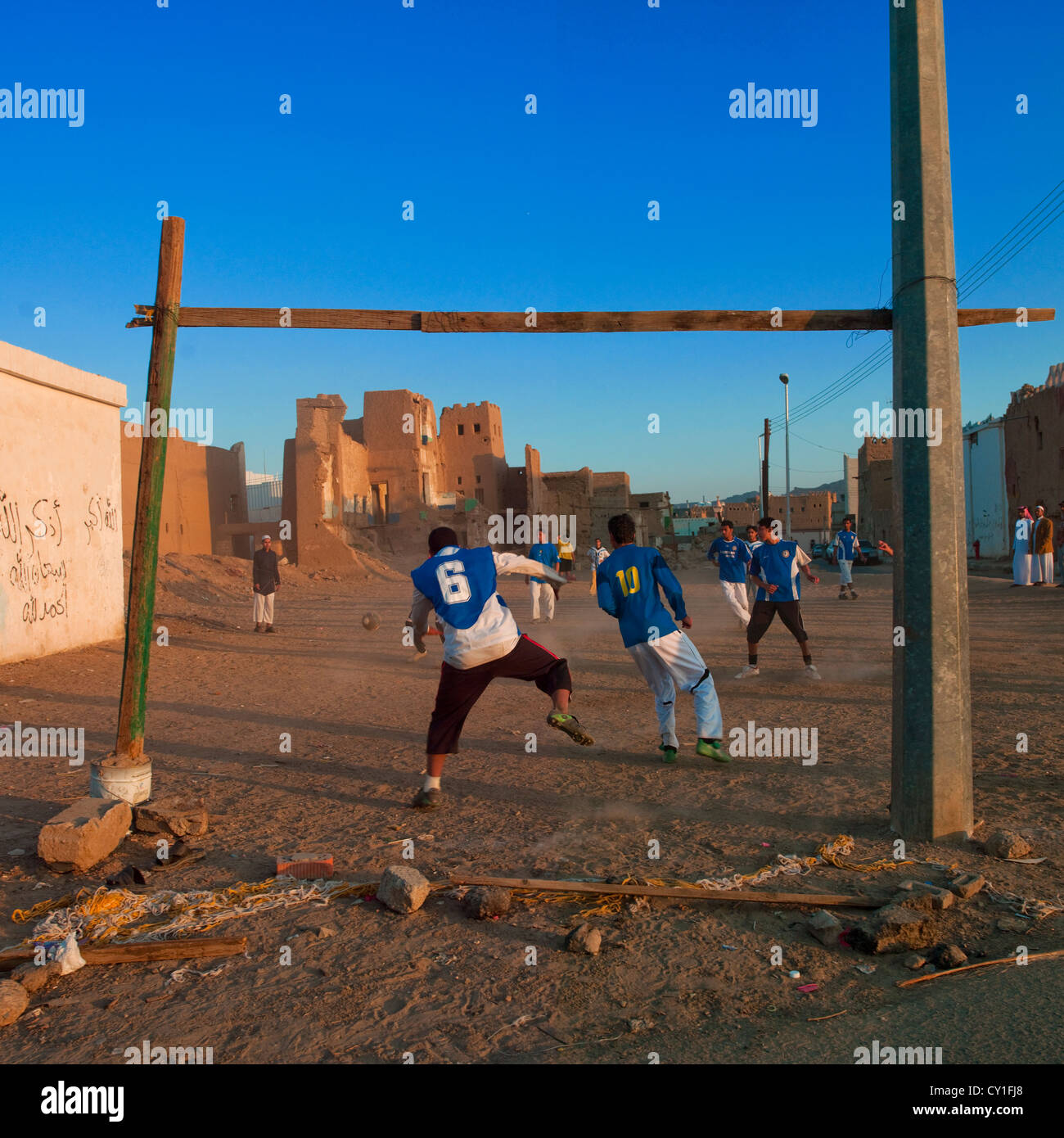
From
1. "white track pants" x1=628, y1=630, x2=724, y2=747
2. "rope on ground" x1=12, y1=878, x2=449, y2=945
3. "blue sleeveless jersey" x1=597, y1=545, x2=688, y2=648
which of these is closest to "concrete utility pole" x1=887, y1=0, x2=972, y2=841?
"white track pants" x1=628, y1=630, x2=724, y2=747

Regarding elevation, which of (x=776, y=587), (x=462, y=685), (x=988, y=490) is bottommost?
(x=462, y=685)

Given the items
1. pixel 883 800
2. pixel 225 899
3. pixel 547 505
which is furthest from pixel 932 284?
pixel 547 505

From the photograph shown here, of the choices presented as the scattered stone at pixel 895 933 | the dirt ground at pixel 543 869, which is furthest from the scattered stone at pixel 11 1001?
the scattered stone at pixel 895 933

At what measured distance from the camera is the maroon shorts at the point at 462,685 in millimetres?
5617

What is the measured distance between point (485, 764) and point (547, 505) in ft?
121

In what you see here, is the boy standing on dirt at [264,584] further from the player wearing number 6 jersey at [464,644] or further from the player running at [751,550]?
the player wearing number 6 jersey at [464,644]

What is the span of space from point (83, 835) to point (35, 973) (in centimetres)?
130

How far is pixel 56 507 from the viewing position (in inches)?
495

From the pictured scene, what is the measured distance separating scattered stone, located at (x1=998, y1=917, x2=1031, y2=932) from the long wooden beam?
3296mm

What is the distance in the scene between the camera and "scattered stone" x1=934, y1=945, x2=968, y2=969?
3.26 metres

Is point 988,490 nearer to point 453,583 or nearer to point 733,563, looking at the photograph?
point 733,563

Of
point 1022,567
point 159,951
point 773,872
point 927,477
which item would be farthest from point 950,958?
point 1022,567

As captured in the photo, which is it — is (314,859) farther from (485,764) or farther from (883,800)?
(883,800)
